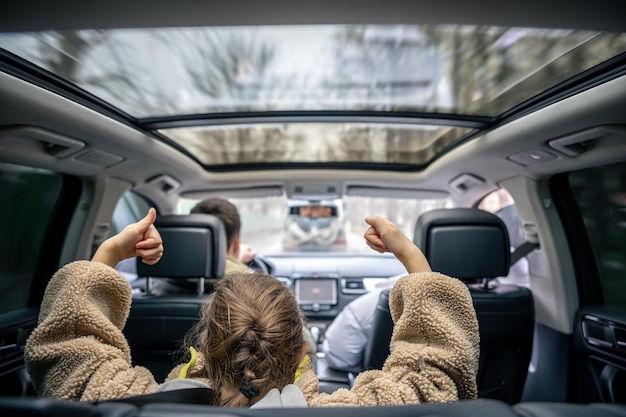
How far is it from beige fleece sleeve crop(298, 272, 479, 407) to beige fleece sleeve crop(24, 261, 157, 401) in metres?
0.48

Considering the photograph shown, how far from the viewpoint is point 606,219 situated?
2844 mm

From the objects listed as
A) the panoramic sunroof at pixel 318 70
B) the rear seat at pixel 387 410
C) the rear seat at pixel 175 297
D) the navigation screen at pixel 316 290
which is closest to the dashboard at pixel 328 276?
the navigation screen at pixel 316 290

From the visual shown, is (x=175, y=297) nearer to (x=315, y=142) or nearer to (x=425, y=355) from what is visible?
(x=425, y=355)

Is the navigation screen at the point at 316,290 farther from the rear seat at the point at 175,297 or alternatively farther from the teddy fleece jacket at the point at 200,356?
the teddy fleece jacket at the point at 200,356

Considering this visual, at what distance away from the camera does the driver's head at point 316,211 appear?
417cm

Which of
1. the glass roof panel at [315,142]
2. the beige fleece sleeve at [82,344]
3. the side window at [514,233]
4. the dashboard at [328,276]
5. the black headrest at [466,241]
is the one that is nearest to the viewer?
the beige fleece sleeve at [82,344]

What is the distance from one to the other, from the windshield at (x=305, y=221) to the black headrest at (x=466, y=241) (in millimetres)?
2066

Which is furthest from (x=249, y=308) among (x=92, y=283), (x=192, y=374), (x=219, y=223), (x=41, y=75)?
(x=41, y=75)

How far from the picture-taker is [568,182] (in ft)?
9.90

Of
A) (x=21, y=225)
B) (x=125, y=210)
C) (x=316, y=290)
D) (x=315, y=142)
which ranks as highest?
(x=315, y=142)

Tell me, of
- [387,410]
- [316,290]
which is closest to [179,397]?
[387,410]

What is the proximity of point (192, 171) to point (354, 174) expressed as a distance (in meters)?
1.49

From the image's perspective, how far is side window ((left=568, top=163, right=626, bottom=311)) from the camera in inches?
106

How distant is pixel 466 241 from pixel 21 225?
275 cm
